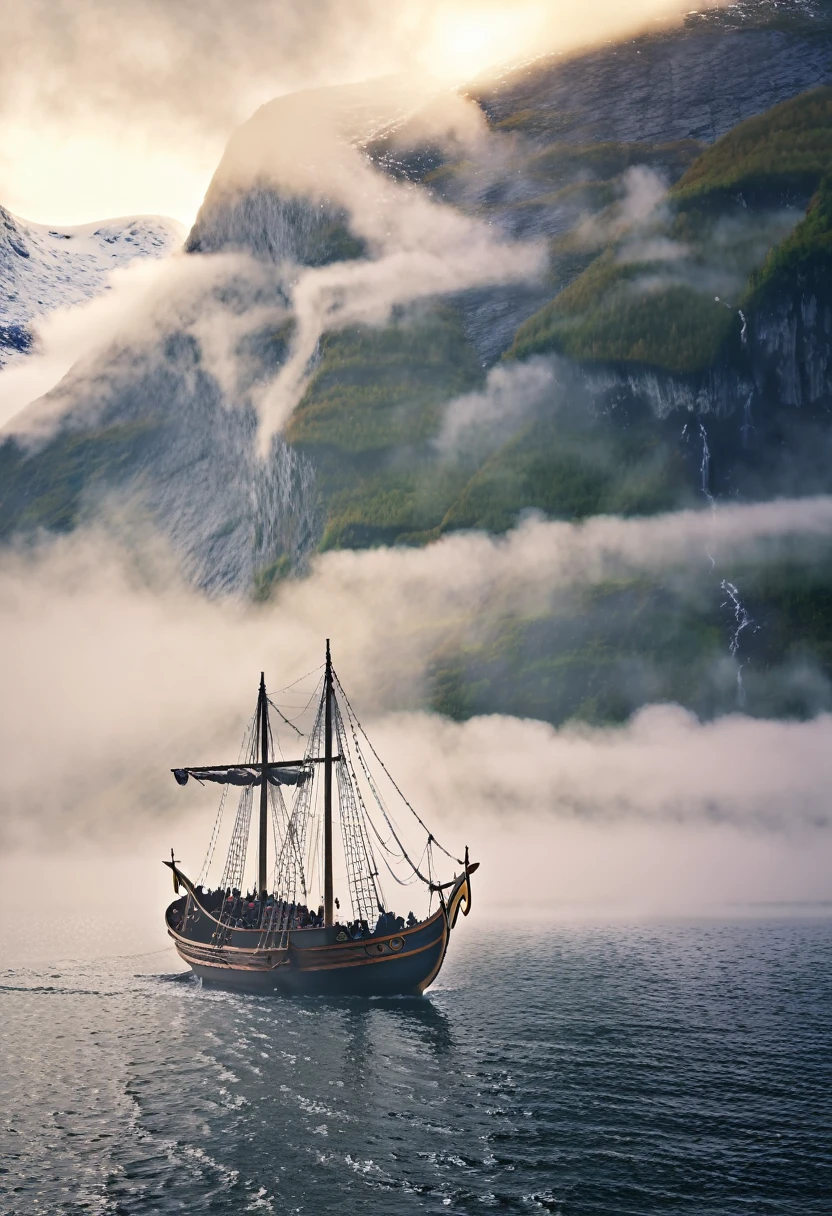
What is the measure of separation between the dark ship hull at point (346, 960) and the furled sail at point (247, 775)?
28.5 m

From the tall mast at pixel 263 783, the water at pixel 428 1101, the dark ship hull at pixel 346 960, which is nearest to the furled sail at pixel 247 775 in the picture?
the tall mast at pixel 263 783

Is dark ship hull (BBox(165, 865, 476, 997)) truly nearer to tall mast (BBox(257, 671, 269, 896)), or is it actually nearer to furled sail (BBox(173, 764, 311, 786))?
tall mast (BBox(257, 671, 269, 896))

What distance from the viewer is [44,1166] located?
60094 millimetres

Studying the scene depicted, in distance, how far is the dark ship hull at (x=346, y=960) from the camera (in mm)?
108062

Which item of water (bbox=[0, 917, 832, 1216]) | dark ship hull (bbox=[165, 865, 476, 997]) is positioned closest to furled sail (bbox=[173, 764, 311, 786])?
dark ship hull (bbox=[165, 865, 476, 997])

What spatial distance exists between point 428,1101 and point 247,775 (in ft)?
268

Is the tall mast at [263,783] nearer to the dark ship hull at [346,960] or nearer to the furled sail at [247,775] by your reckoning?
the furled sail at [247,775]

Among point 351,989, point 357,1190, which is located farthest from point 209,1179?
point 351,989

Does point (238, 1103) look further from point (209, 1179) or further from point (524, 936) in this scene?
point (524, 936)

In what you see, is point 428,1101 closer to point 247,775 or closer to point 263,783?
point 263,783

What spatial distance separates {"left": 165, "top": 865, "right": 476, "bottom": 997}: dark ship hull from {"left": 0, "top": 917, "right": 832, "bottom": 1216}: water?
114 inches

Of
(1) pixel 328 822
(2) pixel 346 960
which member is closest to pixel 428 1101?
(2) pixel 346 960

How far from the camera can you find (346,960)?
109188mm

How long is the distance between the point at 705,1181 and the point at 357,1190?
16606 mm
